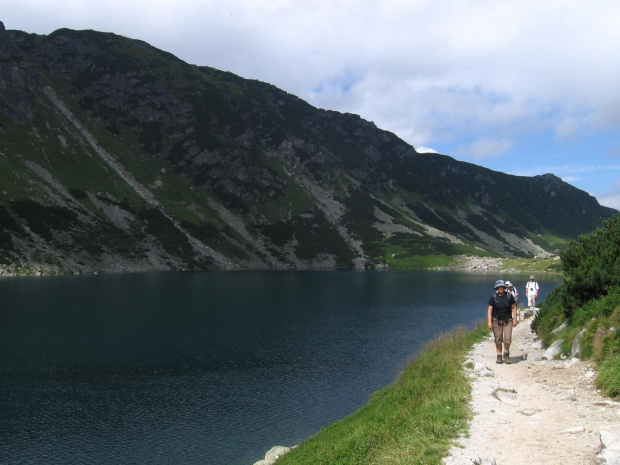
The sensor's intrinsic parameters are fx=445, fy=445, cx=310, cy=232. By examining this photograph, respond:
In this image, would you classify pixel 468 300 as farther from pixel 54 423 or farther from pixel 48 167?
pixel 48 167

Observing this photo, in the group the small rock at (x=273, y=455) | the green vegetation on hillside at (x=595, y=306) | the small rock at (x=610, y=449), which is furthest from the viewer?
the small rock at (x=273, y=455)

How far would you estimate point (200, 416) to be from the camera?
3192 cm

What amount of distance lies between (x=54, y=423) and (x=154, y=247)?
6180 inches

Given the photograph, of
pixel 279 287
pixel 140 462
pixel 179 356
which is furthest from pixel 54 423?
pixel 279 287

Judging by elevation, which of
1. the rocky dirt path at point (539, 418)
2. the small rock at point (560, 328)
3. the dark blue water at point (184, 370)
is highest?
the small rock at point (560, 328)

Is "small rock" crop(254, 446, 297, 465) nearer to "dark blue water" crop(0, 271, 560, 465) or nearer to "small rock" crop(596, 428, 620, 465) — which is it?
"dark blue water" crop(0, 271, 560, 465)

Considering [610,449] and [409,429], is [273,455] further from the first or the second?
[610,449]

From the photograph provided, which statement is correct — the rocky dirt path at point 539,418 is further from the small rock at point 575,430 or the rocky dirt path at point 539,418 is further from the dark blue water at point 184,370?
the dark blue water at point 184,370

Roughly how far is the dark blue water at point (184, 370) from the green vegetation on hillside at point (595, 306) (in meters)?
15.6

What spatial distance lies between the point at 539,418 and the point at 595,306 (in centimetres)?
1198

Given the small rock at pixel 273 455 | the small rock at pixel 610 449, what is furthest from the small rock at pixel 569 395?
the small rock at pixel 273 455

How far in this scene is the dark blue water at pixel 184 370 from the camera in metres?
28.0

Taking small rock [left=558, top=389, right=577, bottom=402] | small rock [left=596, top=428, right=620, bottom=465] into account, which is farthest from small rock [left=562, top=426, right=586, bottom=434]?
small rock [left=558, top=389, right=577, bottom=402]

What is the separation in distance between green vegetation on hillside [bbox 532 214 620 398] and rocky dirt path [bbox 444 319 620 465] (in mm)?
871
